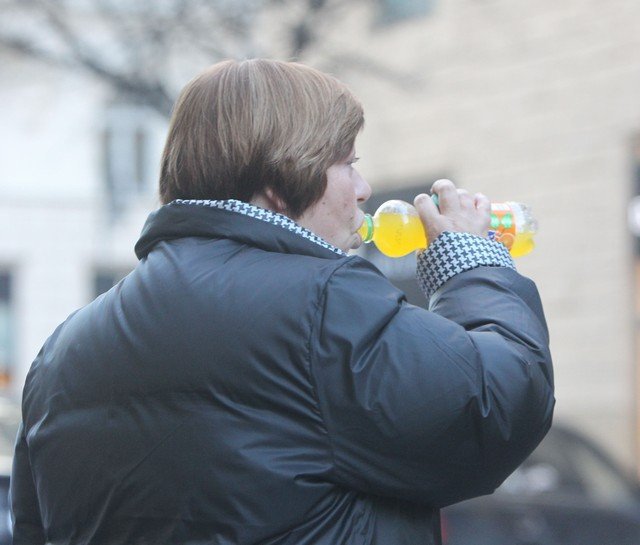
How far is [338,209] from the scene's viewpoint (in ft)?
6.50

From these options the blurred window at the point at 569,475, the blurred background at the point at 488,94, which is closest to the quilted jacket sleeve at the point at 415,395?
the blurred window at the point at 569,475

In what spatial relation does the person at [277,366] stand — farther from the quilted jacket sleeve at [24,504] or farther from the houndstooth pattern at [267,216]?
the quilted jacket sleeve at [24,504]

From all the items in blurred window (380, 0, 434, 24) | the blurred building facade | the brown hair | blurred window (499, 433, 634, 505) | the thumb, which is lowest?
blurred window (499, 433, 634, 505)

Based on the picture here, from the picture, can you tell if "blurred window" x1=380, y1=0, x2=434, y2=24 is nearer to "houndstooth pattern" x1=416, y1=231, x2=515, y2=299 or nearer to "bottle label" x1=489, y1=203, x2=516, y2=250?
"bottle label" x1=489, y1=203, x2=516, y2=250

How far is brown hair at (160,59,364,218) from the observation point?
1.90m

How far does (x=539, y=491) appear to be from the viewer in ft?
22.9

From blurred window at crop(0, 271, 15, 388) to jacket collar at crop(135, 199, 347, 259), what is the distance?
21759mm

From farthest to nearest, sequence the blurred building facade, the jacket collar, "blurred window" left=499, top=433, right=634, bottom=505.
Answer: the blurred building facade
"blurred window" left=499, top=433, right=634, bottom=505
the jacket collar

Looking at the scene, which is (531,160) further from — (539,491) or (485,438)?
(485,438)

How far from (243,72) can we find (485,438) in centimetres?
66

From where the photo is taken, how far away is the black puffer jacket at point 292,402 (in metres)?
1.75

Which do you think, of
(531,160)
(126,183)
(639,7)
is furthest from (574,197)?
(126,183)

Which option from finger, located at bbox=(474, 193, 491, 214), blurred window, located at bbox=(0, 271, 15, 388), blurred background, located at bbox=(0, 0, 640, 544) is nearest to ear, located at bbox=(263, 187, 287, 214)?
finger, located at bbox=(474, 193, 491, 214)

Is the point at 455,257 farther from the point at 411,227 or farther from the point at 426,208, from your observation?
the point at 411,227
